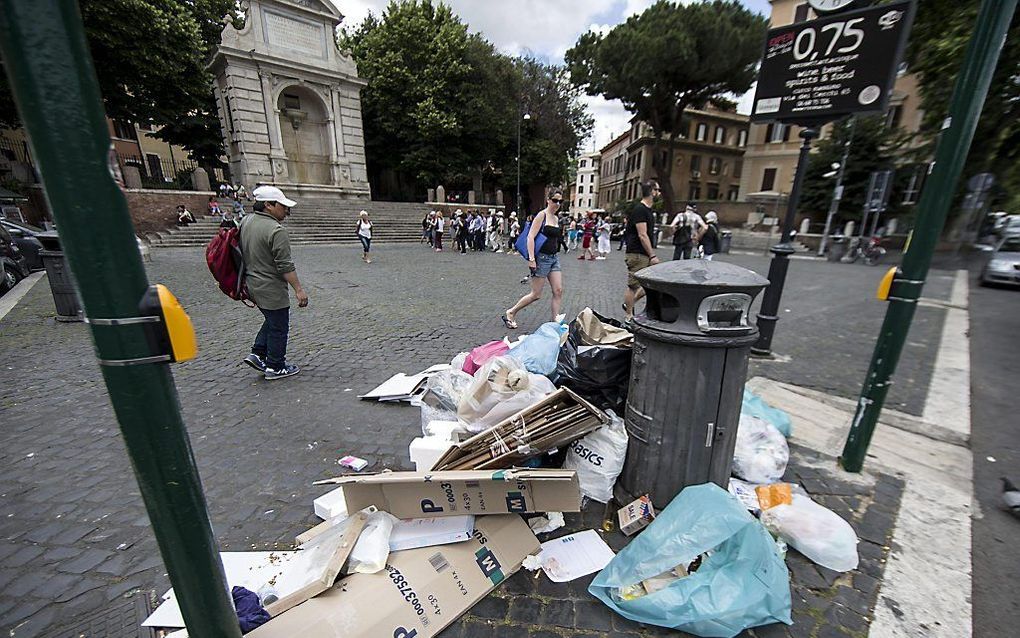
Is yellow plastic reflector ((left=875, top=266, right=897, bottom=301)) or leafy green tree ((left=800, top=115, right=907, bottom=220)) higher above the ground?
leafy green tree ((left=800, top=115, right=907, bottom=220))

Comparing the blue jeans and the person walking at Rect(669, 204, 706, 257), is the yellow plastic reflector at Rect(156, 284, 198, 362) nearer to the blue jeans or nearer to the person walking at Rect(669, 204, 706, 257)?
the blue jeans

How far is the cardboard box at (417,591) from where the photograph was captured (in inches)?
64.1

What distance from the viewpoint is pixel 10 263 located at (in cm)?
861

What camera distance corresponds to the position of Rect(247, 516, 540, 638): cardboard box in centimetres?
163

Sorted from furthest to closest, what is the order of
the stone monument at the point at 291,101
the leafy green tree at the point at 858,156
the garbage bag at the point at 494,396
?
1. the leafy green tree at the point at 858,156
2. the stone monument at the point at 291,101
3. the garbage bag at the point at 494,396

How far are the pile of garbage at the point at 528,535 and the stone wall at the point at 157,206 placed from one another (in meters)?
19.9

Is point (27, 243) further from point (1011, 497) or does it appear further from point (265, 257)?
point (1011, 497)

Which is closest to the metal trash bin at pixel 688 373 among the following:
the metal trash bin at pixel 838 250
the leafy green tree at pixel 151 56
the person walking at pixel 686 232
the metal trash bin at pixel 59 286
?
the metal trash bin at pixel 59 286

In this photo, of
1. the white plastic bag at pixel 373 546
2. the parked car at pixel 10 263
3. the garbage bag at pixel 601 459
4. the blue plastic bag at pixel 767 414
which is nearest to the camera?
the white plastic bag at pixel 373 546

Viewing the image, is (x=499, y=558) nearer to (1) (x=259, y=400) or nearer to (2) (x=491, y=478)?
(2) (x=491, y=478)

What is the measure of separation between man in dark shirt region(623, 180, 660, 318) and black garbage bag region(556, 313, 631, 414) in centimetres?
301

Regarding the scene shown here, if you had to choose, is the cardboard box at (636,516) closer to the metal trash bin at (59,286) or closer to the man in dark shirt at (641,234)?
the man in dark shirt at (641,234)

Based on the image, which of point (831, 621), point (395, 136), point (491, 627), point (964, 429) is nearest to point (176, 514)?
point (491, 627)

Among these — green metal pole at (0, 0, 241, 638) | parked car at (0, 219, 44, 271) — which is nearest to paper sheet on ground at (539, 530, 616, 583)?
green metal pole at (0, 0, 241, 638)
